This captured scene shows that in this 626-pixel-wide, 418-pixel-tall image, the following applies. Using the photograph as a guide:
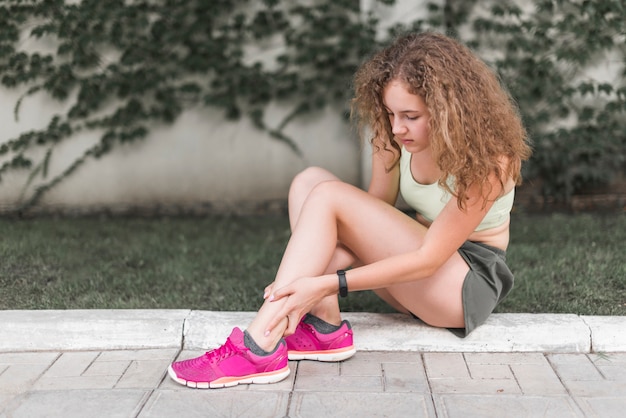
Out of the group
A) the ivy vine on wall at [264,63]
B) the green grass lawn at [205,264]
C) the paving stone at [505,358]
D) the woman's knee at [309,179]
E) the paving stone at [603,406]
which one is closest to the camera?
the paving stone at [603,406]

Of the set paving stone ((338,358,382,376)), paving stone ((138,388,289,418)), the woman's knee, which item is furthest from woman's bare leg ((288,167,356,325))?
paving stone ((138,388,289,418))

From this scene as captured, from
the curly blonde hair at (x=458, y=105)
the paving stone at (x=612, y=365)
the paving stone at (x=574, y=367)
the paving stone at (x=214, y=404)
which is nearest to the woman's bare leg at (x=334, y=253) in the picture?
the paving stone at (x=214, y=404)

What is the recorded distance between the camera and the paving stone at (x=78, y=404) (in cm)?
228

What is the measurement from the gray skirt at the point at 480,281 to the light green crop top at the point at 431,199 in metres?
0.09

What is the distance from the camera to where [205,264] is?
396 cm

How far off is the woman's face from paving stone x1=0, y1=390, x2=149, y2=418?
1157mm

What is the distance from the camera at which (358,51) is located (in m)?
5.76

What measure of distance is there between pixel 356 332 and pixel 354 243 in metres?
0.38

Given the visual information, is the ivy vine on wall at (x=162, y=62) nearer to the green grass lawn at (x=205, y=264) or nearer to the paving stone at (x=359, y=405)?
the green grass lawn at (x=205, y=264)

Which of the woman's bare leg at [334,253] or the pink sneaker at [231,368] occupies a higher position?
the woman's bare leg at [334,253]

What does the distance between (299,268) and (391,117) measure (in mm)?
583

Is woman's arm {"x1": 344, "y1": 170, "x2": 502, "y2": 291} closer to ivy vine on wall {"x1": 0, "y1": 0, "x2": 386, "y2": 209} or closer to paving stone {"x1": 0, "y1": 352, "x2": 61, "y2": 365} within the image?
paving stone {"x1": 0, "y1": 352, "x2": 61, "y2": 365}

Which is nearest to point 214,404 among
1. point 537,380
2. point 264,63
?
point 537,380

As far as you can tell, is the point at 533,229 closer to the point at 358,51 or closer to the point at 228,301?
the point at 358,51
